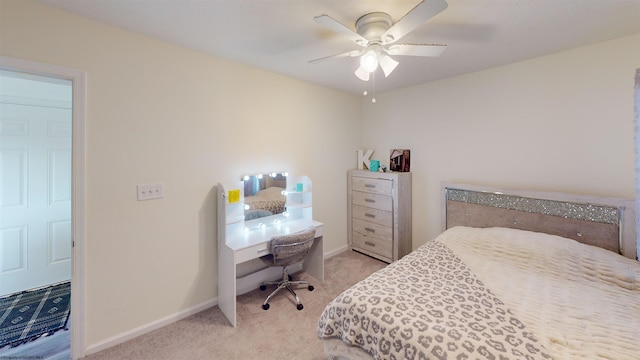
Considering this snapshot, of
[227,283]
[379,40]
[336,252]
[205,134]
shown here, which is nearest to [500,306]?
[379,40]

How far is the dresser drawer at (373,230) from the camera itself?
327 centimetres

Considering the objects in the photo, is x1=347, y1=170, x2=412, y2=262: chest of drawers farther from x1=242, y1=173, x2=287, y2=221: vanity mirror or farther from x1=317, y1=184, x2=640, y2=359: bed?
x1=242, y1=173, x2=287, y2=221: vanity mirror

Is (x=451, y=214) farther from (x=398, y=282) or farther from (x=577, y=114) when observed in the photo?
(x=398, y=282)

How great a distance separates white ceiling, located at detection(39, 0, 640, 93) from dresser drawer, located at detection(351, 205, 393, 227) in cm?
182

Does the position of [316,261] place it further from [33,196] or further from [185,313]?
[33,196]

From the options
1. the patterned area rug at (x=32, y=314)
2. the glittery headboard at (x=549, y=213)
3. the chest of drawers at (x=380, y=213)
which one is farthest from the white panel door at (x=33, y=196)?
the glittery headboard at (x=549, y=213)

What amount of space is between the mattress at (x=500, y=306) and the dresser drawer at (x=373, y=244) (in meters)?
1.23

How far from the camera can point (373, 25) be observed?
5.31 ft

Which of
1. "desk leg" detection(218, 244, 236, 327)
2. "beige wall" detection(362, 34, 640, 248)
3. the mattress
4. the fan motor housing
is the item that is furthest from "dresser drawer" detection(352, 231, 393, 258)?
the fan motor housing

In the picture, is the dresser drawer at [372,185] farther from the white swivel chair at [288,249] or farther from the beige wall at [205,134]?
the white swivel chair at [288,249]

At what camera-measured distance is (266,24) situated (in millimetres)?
1754

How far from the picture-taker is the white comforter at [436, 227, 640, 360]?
45.1 inches

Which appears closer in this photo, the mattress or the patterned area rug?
the mattress

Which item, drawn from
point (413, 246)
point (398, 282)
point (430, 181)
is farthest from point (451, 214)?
point (398, 282)
